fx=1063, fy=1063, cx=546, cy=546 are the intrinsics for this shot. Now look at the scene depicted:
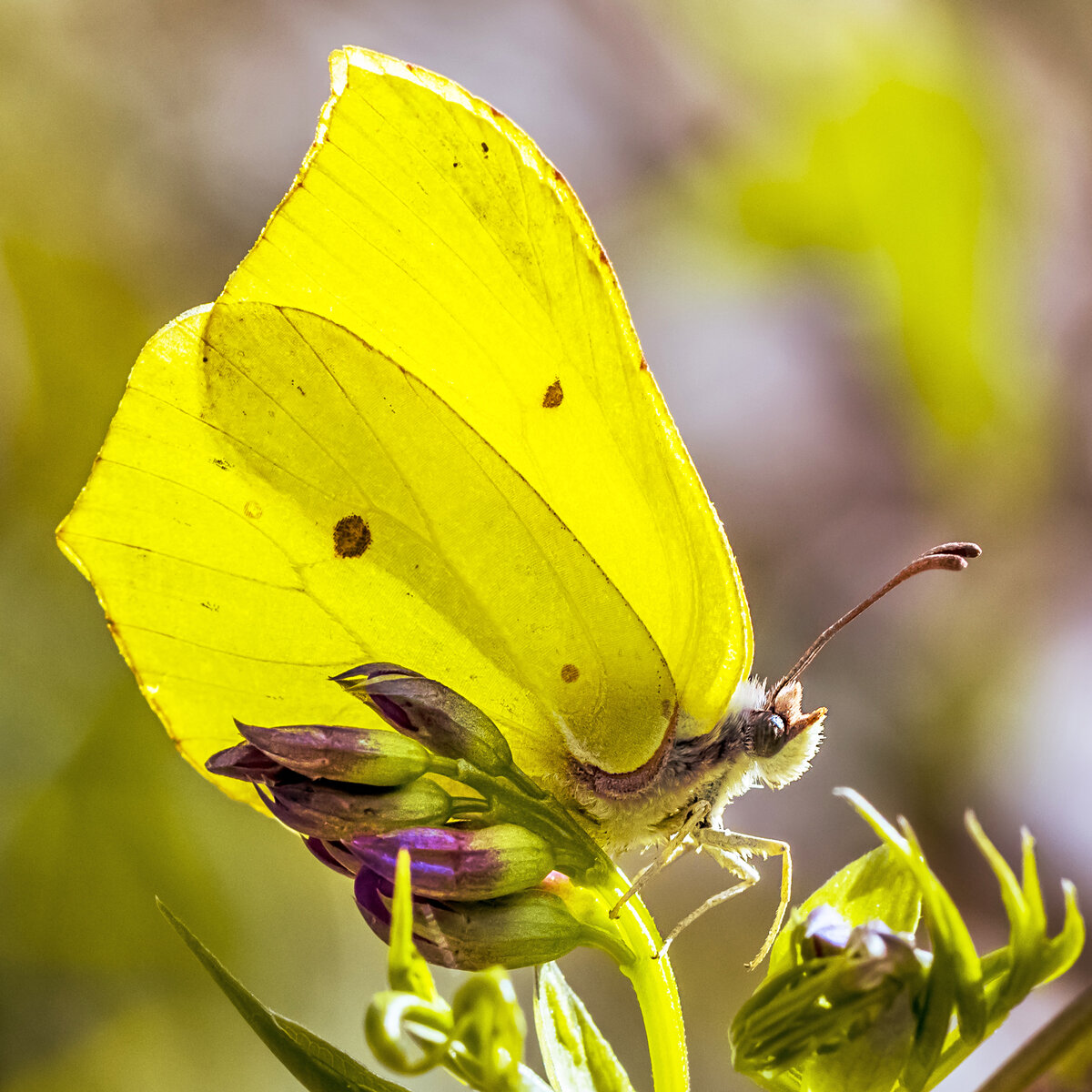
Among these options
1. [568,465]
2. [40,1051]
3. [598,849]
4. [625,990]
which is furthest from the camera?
[625,990]

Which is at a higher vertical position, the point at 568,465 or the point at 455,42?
the point at 455,42

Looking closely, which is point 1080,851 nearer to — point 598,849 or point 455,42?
point 598,849

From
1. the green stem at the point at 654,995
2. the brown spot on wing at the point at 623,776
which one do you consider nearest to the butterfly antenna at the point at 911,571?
the brown spot on wing at the point at 623,776

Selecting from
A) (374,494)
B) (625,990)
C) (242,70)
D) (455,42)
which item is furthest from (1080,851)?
(242,70)

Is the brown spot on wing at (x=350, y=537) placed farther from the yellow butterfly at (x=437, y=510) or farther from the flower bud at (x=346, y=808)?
the flower bud at (x=346, y=808)

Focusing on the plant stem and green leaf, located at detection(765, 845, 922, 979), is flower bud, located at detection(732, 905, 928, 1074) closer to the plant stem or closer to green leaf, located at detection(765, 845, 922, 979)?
the plant stem

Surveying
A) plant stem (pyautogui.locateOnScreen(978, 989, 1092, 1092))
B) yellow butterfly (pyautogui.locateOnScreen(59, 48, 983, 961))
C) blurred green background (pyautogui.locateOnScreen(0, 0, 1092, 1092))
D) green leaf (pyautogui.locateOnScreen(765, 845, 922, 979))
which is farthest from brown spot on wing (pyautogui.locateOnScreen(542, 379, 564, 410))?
blurred green background (pyautogui.locateOnScreen(0, 0, 1092, 1092))
